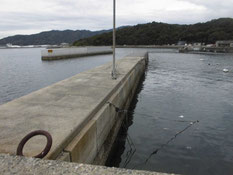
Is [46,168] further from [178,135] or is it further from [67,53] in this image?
[67,53]

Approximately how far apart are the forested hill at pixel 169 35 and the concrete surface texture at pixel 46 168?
165 meters

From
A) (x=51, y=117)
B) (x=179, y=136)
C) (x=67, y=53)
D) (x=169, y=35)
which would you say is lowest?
(x=179, y=136)

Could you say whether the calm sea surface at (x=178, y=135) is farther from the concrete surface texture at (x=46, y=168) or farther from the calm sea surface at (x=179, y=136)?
the concrete surface texture at (x=46, y=168)

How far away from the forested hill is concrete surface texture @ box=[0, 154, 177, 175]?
165 m

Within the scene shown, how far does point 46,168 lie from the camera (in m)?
3.09

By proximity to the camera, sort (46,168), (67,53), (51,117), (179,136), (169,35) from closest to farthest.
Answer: (46,168), (51,117), (179,136), (67,53), (169,35)

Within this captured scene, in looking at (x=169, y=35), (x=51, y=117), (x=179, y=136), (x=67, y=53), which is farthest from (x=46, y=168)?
(x=169, y=35)

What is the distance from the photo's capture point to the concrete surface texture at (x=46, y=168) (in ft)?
9.89

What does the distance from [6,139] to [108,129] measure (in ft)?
12.2

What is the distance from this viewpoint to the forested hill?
497 feet

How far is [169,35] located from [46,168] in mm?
190133

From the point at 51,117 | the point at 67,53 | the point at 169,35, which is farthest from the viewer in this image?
the point at 169,35

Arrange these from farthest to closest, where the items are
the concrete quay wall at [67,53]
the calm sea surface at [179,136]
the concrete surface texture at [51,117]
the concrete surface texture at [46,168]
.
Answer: the concrete quay wall at [67,53] < the calm sea surface at [179,136] < the concrete surface texture at [51,117] < the concrete surface texture at [46,168]

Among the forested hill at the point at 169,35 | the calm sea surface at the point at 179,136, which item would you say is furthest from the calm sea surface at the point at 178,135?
the forested hill at the point at 169,35
